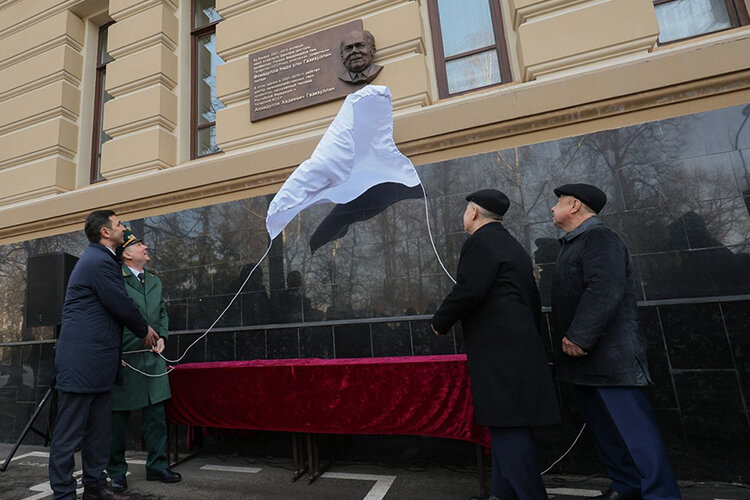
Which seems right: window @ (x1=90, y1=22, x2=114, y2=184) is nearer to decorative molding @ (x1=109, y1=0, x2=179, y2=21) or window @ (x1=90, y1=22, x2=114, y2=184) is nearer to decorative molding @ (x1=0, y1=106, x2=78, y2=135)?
decorative molding @ (x1=0, y1=106, x2=78, y2=135)

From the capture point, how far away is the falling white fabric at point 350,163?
3.66 m

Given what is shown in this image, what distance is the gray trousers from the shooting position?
276cm

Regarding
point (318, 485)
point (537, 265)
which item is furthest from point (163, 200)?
point (537, 265)

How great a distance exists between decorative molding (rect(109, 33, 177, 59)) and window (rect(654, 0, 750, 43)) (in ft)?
19.1

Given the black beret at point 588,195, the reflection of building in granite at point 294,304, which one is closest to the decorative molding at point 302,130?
the reflection of building in granite at point 294,304

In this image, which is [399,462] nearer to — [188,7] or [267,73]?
[267,73]

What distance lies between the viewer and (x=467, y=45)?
4555 millimetres

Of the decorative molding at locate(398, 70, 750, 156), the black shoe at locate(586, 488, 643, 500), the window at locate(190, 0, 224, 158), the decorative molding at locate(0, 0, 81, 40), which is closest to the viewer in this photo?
the black shoe at locate(586, 488, 643, 500)

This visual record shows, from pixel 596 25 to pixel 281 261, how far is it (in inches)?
149

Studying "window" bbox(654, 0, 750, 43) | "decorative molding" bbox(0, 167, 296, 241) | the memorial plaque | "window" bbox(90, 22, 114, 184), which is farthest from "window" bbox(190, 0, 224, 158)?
"window" bbox(654, 0, 750, 43)

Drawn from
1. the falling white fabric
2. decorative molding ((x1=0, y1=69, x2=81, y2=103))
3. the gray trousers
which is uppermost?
decorative molding ((x1=0, y1=69, x2=81, y2=103))

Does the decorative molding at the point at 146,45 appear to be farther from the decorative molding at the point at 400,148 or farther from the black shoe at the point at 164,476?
the black shoe at the point at 164,476

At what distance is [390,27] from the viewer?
14.5 feet

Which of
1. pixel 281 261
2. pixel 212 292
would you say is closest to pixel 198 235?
pixel 212 292
